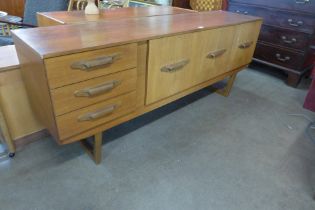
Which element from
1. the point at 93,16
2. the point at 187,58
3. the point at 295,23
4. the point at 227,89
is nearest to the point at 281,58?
the point at 295,23

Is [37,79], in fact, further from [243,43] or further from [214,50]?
[243,43]

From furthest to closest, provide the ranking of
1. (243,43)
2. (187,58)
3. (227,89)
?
(227,89)
(243,43)
(187,58)

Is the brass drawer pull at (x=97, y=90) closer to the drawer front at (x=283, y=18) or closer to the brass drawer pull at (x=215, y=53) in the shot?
the brass drawer pull at (x=215, y=53)

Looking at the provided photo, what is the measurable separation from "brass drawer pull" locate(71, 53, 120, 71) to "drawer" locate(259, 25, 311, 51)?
1.81 metres

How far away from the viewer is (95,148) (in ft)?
3.98

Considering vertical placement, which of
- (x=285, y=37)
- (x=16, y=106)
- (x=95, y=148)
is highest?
(x=285, y=37)

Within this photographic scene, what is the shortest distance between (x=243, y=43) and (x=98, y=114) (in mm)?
1170

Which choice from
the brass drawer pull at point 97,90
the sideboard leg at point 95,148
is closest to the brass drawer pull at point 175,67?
the brass drawer pull at point 97,90

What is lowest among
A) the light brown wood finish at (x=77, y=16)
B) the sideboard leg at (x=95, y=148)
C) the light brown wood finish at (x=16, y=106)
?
the sideboard leg at (x=95, y=148)

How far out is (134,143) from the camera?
56.3 inches

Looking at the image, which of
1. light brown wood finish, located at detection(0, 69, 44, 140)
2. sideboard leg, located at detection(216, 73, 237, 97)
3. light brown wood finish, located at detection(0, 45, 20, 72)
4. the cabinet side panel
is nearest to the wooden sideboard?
light brown wood finish, located at detection(0, 45, 20, 72)

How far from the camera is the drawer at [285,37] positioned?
2.05 metres

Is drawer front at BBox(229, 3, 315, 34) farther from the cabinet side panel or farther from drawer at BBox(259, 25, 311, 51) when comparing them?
the cabinet side panel

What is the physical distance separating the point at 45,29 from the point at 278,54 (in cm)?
202
